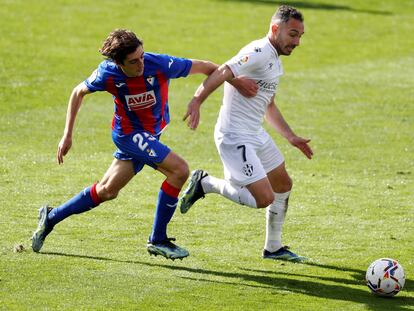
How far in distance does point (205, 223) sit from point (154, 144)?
2.26 meters

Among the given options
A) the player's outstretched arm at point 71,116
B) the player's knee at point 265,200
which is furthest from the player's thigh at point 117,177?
the player's knee at point 265,200

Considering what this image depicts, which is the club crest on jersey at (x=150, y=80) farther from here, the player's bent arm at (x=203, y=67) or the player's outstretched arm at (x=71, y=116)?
the player's outstretched arm at (x=71, y=116)

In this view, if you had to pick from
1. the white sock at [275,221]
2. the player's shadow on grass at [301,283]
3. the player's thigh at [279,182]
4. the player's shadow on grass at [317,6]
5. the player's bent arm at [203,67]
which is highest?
the player's shadow on grass at [317,6]

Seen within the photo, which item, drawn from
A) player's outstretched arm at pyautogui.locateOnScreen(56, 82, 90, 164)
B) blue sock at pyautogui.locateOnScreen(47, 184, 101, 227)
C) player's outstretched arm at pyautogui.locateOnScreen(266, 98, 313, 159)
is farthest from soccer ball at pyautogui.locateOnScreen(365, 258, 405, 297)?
player's outstretched arm at pyautogui.locateOnScreen(56, 82, 90, 164)

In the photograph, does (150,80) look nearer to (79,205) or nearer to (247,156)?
(247,156)

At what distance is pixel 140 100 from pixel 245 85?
99 centimetres

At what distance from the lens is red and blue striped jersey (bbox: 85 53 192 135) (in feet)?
32.1

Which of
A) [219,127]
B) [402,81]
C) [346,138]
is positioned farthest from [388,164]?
[402,81]

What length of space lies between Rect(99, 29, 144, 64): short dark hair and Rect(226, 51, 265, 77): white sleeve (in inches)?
37.1

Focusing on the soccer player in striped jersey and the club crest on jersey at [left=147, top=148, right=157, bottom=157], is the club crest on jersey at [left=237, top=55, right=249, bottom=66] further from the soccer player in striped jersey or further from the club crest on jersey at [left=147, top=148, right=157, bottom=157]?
the club crest on jersey at [left=147, top=148, right=157, bottom=157]

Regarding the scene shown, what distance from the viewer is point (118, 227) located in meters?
11.5

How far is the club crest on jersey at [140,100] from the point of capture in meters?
9.89

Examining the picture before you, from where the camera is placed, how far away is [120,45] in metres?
9.38

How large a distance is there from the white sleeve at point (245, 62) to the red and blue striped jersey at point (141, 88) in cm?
41
